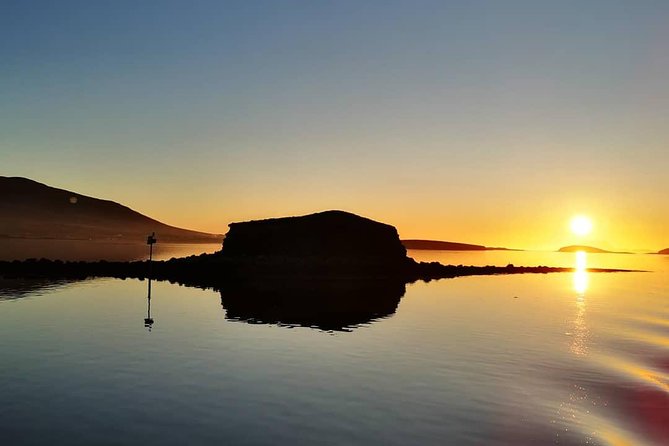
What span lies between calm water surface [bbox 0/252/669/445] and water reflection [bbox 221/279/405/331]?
2.51ft

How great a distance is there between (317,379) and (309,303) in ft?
88.2

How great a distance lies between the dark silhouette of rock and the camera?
88.3 meters

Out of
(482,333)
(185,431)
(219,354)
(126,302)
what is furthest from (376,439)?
(126,302)

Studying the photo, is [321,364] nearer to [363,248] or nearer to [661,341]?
[661,341]

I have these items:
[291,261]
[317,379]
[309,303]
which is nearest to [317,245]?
[291,261]

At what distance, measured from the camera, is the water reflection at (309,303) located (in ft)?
118

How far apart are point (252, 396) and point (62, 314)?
74.0 feet

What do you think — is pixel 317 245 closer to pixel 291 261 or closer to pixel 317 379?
pixel 291 261

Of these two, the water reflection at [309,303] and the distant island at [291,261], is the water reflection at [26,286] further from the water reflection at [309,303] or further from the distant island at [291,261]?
the water reflection at [309,303]

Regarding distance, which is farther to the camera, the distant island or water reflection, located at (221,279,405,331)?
the distant island

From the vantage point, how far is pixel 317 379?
798 inches

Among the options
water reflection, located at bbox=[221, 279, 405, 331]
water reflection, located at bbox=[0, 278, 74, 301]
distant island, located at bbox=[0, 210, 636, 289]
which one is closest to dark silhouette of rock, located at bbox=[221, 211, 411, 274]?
distant island, located at bbox=[0, 210, 636, 289]

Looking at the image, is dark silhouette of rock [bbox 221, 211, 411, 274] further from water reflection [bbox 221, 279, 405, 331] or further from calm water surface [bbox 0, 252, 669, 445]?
calm water surface [bbox 0, 252, 669, 445]

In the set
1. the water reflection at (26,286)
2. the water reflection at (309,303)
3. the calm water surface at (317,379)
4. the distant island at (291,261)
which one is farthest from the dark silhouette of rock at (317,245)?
the calm water surface at (317,379)
